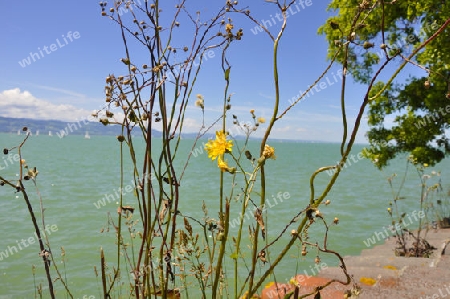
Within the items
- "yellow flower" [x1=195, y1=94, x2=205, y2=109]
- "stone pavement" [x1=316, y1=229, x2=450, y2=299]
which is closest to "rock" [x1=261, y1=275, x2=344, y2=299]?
"stone pavement" [x1=316, y1=229, x2=450, y2=299]

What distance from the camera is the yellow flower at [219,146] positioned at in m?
1.13

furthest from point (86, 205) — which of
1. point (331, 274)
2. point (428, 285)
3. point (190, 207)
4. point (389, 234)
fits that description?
point (428, 285)

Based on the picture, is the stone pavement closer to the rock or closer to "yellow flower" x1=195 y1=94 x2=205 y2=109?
the rock

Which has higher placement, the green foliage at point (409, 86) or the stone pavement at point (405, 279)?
the green foliage at point (409, 86)

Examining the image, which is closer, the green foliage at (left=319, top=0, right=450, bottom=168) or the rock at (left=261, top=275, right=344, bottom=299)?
the rock at (left=261, top=275, right=344, bottom=299)

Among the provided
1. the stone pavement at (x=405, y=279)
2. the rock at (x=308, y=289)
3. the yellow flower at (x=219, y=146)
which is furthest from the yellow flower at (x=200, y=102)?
the stone pavement at (x=405, y=279)

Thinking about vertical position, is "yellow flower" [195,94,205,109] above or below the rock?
above

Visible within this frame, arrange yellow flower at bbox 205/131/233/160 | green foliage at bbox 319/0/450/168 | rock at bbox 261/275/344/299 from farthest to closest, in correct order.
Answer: green foliage at bbox 319/0/450/168 → rock at bbox 261/275/344/299 → yellow flower at bbox 205/131/233/160

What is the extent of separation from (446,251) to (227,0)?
5631 mm

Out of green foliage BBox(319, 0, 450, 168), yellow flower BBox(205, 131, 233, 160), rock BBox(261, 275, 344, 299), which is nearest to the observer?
yellow flower BBox(205, 131, 233, 160)

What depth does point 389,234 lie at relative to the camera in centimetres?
1007

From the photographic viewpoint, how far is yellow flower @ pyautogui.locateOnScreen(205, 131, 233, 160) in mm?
1126

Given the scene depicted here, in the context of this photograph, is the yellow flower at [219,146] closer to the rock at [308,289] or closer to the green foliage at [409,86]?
the rock at [308,289]

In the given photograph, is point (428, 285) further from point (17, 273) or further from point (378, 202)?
point (378, 202)
